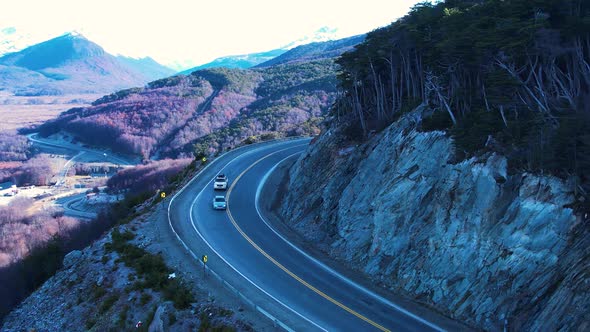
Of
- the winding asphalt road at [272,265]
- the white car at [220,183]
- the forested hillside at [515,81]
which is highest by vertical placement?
the forested hillside at [515,81]

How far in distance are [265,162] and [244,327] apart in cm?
2993

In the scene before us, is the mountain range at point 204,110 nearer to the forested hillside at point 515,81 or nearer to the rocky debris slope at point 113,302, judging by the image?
the rocky debris slope at point 113,302

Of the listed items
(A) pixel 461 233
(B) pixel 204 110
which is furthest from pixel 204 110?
(A) pixel 461 233

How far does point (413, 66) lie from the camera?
30.3 meters

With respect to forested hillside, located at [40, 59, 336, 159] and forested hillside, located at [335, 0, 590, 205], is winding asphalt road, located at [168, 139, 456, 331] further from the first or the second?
forested hillside, located at [40, 59, 336, 159]

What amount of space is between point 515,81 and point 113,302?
2145cm

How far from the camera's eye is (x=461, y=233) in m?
17.9

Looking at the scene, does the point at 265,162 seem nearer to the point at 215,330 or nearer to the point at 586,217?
the point at 215,330

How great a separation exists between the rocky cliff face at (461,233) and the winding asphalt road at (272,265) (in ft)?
6.17

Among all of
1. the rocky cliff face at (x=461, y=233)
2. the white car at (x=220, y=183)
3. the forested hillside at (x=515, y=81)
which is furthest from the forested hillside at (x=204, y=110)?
the forested hillside at (x=515, y=81)

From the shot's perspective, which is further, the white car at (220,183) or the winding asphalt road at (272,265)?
the white car at (220,183)

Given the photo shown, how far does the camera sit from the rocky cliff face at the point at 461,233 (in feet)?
→ 47.8

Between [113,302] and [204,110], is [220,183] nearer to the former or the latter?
[113,302]

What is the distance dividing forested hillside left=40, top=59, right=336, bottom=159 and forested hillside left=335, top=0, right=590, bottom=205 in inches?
2966
